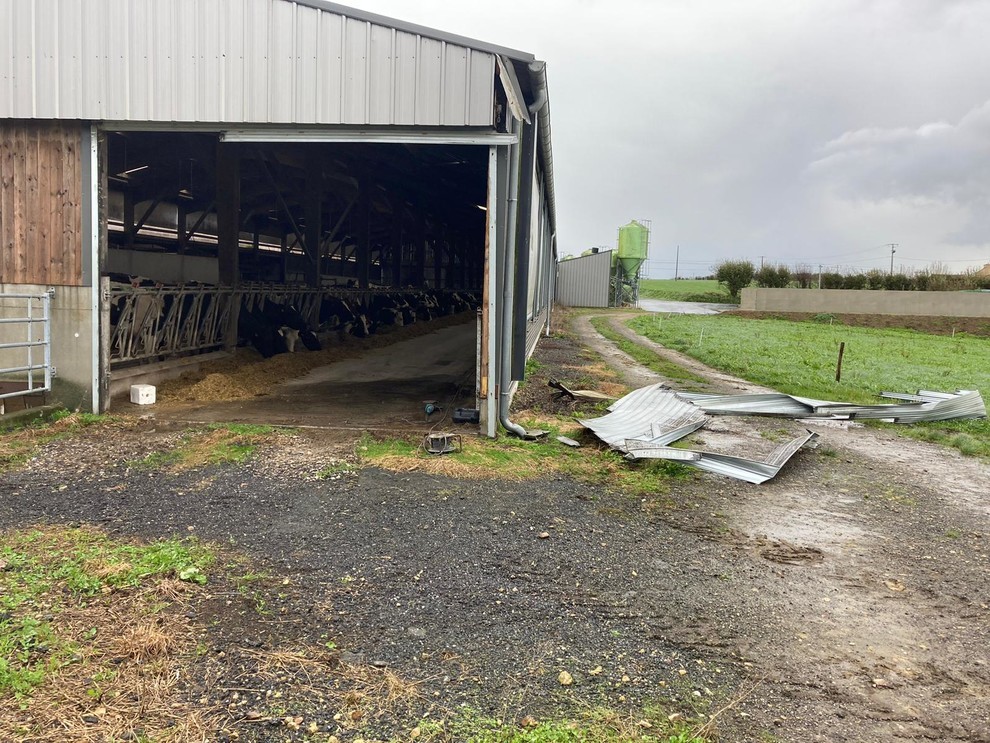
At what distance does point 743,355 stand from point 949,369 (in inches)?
178

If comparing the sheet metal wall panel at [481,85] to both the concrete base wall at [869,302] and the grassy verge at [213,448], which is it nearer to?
the grassy verge at [213,448]

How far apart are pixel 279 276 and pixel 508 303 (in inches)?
686

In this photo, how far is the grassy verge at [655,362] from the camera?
1334cm

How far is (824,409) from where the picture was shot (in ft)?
32.3

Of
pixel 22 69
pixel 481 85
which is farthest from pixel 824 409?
pixel 22 69

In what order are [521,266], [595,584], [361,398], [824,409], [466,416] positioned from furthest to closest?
[824,409], [361,398], [521,266], [466,416], [595,584]

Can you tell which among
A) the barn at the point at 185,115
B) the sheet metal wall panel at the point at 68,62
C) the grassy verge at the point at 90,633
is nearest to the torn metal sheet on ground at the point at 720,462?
the barn at the point at 185,115

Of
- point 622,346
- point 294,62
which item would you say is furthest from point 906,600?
point 622,346

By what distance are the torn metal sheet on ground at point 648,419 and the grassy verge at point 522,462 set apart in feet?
1.22

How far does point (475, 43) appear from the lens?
6.95 m

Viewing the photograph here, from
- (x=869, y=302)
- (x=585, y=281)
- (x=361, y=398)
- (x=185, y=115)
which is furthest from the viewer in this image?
(x=585, y=281)

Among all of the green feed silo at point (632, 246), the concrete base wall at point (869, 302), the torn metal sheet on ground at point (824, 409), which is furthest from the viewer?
the green feed silo at point (632, 246)

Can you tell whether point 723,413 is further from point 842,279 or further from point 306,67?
point 842,279

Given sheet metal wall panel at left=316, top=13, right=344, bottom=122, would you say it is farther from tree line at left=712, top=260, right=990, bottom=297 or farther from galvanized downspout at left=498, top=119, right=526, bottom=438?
tree line at left=712, top=260, right=990, bottom=297
